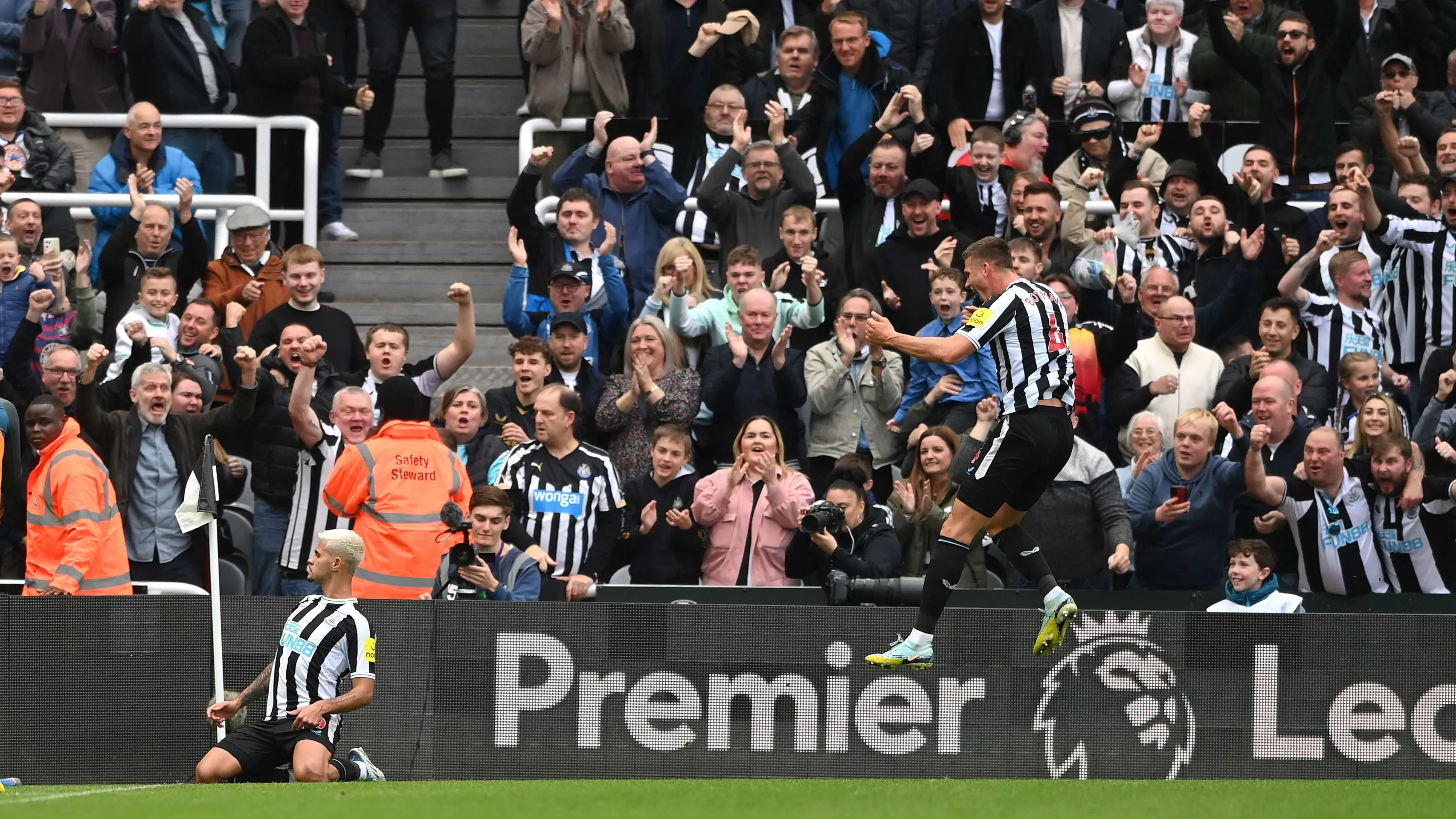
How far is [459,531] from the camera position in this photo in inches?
470

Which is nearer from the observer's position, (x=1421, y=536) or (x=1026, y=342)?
(x=1026, y=342)

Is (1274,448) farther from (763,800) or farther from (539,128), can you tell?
(539,128)

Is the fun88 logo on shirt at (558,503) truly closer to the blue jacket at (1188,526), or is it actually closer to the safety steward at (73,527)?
the safety steward at (73,527)

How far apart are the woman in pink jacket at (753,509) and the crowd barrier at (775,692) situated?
0.78 metres

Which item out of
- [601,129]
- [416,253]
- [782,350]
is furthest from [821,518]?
[416,253]

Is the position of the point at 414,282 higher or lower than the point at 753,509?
higher

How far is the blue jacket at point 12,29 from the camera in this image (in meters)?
16.5

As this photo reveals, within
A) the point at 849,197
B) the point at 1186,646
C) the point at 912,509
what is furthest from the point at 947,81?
the point at 1186,646

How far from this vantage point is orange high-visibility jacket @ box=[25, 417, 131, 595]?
39.3 ft

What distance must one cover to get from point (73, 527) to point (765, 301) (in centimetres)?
438

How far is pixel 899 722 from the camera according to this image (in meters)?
11.9

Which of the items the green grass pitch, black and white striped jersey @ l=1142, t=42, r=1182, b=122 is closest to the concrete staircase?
black and white striped jersey @ l=1142, t=42, r=1182, b=122

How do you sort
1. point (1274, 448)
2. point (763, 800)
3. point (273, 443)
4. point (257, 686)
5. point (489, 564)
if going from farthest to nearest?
point (1274, 448) → point (273, 443) → point (489, 564) → point (257, 686) → point (763, 800)

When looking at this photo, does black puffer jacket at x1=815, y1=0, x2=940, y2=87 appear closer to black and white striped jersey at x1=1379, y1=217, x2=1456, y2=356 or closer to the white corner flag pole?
black and white striped jersey at x1=1379, y1=217, x2=1456, y2=356
